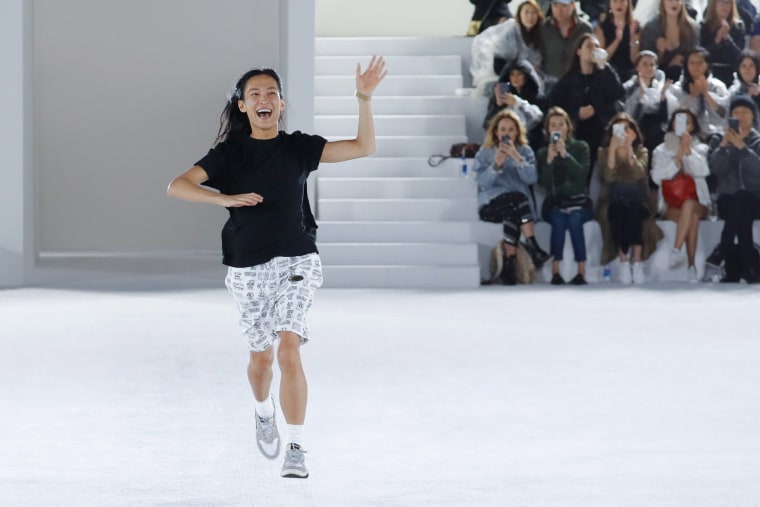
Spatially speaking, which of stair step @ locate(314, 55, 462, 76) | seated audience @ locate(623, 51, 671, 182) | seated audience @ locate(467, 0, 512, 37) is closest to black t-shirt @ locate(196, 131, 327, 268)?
seated audience @ locate(623, 51, 671, 182)

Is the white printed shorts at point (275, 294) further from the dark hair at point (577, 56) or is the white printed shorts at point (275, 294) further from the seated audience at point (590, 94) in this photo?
the dark hair at point (577, 56)

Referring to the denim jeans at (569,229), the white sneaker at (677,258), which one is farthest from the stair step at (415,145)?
the white sneaker at (677,258)

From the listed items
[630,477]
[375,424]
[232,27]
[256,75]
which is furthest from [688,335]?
[232,27]

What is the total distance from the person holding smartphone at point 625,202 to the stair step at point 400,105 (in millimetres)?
1935

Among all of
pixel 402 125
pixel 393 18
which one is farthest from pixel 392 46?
pixel 393 18

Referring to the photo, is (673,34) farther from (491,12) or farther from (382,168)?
(382,168)

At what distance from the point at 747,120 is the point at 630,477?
8.03m

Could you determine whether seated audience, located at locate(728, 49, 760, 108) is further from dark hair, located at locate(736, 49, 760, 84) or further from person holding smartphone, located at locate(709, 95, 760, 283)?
person holding smartphone, located at locate(709, 95, 760, 283)

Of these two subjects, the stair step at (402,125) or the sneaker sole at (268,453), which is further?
the stair step at (402,125)

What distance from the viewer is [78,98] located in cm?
1479

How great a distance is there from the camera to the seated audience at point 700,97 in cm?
1197

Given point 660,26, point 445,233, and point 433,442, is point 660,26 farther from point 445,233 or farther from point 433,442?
point 433,442

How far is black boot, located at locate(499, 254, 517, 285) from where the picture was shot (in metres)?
11.3

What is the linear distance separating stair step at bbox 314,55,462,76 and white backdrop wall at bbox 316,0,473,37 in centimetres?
222
